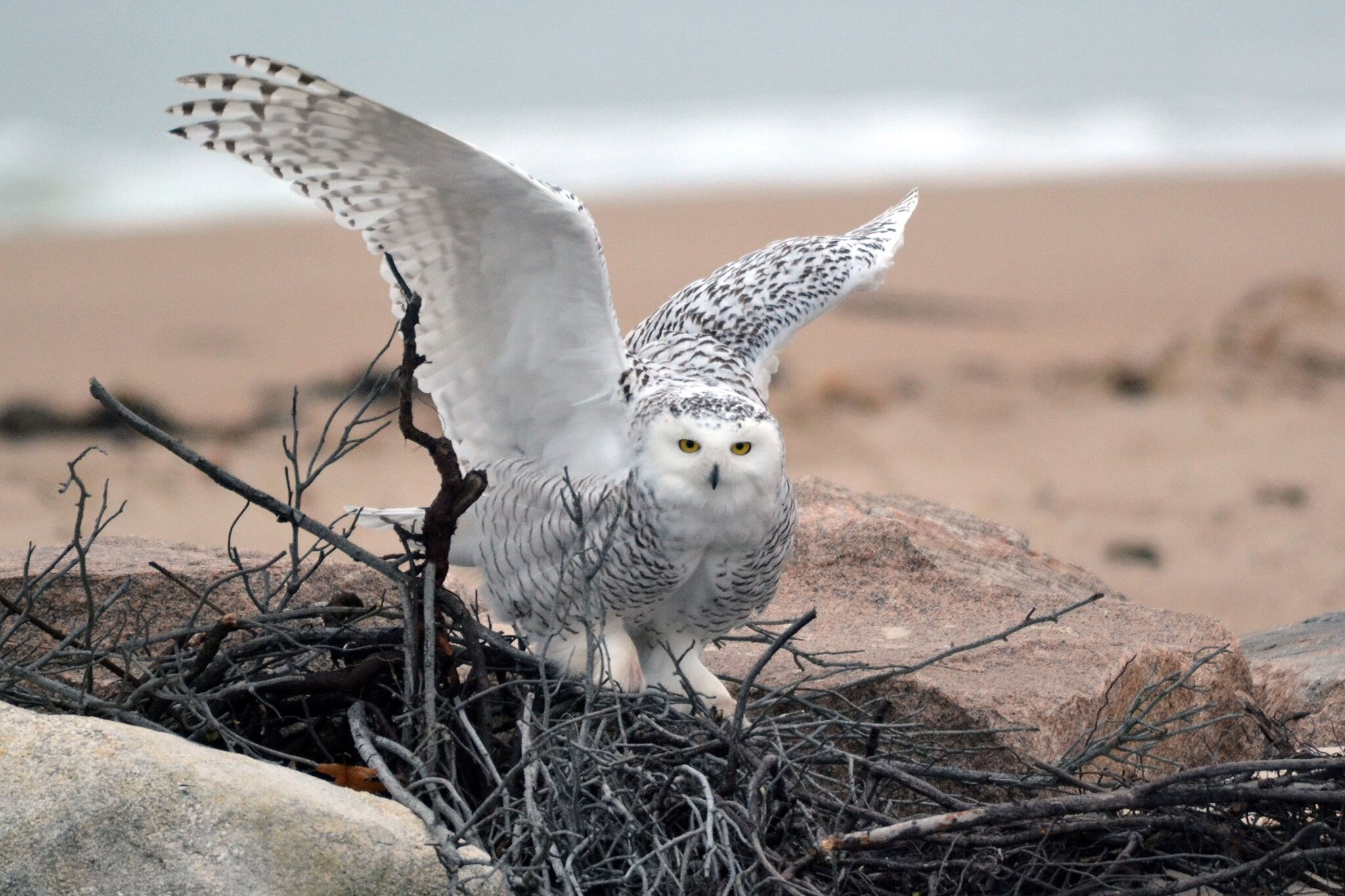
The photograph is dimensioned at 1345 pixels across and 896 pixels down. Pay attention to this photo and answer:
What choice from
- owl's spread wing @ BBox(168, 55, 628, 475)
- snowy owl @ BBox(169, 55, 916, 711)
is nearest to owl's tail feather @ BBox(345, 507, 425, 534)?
snowy owl @ BBox(169, 55, 916, 711)

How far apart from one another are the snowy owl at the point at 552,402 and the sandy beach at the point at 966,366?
13.9 feet

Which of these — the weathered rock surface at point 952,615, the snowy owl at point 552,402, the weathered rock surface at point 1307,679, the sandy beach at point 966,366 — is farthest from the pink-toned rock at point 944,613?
the sandy beach at point 966,366

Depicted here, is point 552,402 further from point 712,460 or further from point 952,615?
point 952,615

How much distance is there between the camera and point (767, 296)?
4375mm

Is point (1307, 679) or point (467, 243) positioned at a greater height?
point (467, 243)

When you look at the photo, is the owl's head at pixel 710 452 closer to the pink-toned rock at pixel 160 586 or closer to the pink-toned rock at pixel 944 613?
the pink-toned rock at pixel 944 613

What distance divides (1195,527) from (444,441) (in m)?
6.52

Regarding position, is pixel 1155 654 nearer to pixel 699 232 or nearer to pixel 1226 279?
pixel 1226 279

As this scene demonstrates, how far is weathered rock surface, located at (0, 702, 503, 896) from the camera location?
250 centimetres

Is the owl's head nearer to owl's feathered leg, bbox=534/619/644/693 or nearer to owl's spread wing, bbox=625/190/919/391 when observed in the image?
owl's feathered leg, bbox=534/619/644/693

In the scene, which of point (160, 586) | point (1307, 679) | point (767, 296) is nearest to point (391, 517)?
point (160, 586)

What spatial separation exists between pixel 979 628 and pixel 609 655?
1.46 meters

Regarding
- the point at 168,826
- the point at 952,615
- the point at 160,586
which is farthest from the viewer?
the point at 952,615

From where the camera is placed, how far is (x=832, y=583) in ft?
16.8
